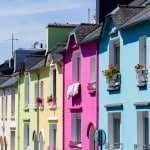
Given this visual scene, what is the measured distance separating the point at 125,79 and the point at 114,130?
2.64 m

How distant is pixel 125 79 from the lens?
85.3 feet

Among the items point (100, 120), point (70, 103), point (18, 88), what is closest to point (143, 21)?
point (100, 120)

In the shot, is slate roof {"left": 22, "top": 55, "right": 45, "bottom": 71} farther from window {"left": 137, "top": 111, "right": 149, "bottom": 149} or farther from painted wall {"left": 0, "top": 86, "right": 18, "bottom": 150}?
window {"left": 137, "top": 111, "right": 149, "bottom": 149}

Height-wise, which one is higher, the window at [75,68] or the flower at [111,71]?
the window at [75,68]

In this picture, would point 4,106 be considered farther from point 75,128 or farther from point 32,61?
point 75,128

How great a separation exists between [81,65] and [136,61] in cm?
671

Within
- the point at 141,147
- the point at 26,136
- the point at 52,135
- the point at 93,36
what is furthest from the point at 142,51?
the point at 26,136

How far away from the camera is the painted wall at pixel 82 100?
98.6 feet

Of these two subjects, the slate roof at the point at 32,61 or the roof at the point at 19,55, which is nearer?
the slate roof at the point at 32,61

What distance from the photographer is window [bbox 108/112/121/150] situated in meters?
27.1

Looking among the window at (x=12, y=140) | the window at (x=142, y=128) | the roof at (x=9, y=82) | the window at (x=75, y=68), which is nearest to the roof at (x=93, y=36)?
the window at (x=75, y=68)

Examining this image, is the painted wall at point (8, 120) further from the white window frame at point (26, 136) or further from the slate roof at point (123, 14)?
the slate roof at point (123, 14)

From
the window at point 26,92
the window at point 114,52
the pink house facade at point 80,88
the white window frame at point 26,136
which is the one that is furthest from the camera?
the white window frame at point 26,136

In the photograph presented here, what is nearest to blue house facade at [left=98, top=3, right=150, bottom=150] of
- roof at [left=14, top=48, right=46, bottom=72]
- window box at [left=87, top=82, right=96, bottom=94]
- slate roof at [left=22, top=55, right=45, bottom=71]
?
window box at [left=87, top=82, right=96, bottom=94]
